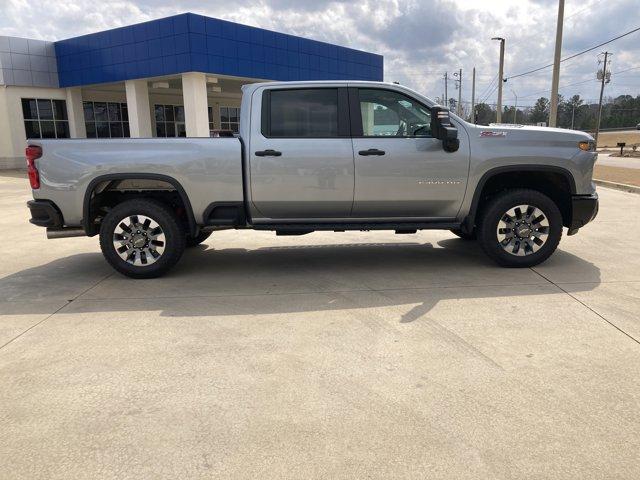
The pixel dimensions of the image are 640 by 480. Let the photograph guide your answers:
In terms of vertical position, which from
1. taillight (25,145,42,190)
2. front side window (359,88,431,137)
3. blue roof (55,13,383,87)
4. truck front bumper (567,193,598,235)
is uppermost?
blue roof (55,13,383,87)

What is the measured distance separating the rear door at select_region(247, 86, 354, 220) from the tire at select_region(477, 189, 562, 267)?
64.0 inches

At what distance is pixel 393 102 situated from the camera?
597 centimetres

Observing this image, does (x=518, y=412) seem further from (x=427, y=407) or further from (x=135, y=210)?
(x=135, y=210)

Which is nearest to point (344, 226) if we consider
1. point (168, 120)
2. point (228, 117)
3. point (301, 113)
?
point (301, 113)

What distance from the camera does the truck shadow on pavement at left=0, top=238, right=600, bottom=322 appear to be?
5129mm

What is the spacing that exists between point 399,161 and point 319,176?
0.88 meters

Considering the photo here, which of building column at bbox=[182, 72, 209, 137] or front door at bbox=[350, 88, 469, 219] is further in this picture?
building column at bbox=[182, 72, 209, 137]

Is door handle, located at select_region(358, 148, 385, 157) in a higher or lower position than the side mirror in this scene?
lower

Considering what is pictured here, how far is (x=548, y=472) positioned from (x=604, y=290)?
3.26m

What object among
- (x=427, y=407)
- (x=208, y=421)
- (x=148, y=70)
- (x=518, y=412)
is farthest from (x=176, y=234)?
(x=148, y=70)

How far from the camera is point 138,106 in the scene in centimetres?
2505

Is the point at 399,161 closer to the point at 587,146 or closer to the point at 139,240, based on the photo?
the point at 587,146

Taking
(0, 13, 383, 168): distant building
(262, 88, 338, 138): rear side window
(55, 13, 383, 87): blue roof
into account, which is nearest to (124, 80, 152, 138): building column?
(0, 13, 383, 168): distant building

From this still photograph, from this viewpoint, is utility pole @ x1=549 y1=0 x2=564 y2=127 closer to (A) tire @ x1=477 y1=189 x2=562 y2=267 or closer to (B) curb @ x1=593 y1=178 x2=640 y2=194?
(B) curb @ x1=593 y1=178 x2=640 y2=194
